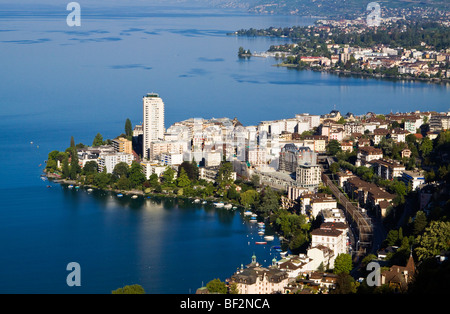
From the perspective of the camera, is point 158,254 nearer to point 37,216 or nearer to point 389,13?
point 37,216

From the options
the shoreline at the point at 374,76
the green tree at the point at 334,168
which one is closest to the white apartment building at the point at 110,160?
the green tree at the point at 334,168

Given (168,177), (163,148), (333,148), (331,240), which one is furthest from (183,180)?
(331,240)

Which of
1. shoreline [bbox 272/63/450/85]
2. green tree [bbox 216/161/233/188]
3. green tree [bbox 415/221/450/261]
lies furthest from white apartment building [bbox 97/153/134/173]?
shoreline [bbox 272/63/450/85]

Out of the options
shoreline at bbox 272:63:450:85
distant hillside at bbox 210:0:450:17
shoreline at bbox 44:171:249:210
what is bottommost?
shoreline at bbox 44:171:249:210

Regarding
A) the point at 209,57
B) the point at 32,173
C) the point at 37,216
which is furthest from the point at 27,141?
the point at 209,57

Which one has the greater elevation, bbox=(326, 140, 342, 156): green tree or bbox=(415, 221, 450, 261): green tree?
bbox=(415, 221, 450, 261): green tree

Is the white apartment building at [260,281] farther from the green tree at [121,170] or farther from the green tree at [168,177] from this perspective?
the green tree at [121,170]

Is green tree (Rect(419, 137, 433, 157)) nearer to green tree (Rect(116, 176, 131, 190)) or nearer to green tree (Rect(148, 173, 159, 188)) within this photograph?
green tree (Rect(148, 173, 159, 188))

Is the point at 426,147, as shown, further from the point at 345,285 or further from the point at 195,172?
the point at 345,285
